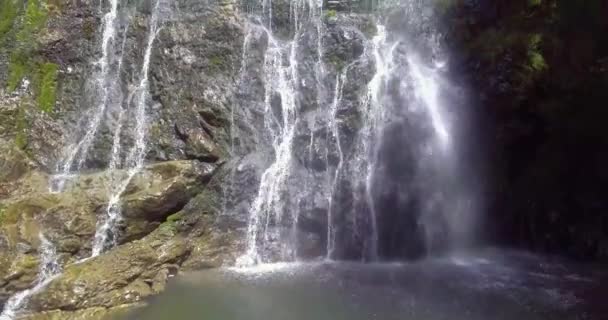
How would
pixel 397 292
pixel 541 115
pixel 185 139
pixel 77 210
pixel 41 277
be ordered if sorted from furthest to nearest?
pixel 185 139, pixel 541 115, pixel 77 210, pixel 41 277, pixel 397 292

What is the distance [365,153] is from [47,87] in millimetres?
7461

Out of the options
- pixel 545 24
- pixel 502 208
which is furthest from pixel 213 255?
pixel 545 24

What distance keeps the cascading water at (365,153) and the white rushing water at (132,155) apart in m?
2.60

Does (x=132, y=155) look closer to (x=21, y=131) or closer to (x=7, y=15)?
(x=21, y=131)

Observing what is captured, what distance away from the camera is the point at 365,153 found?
39.7 ft

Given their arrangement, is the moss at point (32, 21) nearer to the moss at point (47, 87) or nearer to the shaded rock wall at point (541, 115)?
the moss at point (47, 87)

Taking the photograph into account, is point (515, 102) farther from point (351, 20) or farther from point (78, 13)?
point (78, 13)

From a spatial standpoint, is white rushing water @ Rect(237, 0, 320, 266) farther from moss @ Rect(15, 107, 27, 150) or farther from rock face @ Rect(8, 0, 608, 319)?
moss @ Rect(15, 107, 27, 150)

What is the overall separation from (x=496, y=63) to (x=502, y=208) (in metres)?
3.01

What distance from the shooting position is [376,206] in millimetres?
11734

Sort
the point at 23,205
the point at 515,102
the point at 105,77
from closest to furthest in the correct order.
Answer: the point at 23,205
the point at 515,102
the point at 105,77

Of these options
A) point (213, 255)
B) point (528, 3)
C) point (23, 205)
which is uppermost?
point (528, 3)

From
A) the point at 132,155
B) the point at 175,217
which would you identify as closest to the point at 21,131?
the point at 132,155

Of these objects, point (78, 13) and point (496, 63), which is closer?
point (496, 63)
